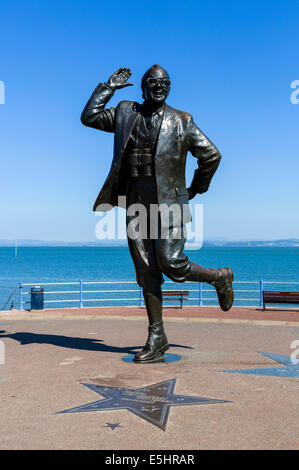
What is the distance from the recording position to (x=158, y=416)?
134 inches

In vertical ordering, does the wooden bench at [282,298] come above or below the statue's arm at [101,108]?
below

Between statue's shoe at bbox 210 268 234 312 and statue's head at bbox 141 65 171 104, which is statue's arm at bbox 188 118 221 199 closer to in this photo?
statue's head at bbox 141 65 171 104

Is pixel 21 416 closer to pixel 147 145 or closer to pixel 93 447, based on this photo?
pixel 93 447

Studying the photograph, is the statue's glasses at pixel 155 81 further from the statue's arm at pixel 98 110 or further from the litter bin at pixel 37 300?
the litter bin at pixel 37 300

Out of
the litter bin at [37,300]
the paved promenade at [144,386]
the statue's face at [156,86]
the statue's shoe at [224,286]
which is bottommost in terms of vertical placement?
the litter bin at [37,300]

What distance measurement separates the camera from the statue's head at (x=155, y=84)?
524 cm

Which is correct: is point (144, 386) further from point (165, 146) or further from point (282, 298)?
point (282, 298)

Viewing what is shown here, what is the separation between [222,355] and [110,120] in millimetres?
2782

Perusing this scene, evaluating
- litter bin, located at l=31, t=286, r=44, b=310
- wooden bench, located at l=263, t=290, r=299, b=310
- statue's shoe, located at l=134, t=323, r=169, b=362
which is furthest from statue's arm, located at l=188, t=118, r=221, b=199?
wooden bench, located at l=263, t=290, r=299, b=310

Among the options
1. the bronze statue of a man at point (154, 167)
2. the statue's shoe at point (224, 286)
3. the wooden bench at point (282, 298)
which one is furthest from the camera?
the wooden bench at point (282, 298)

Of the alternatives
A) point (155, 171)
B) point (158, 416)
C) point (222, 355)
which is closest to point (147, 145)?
point (155, 171)

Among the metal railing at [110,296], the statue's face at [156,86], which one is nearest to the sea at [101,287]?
the metal railing at [110,296]

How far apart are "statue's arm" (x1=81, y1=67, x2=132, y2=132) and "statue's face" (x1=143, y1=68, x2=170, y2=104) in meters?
0.29

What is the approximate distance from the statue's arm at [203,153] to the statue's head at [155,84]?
1.41ft
